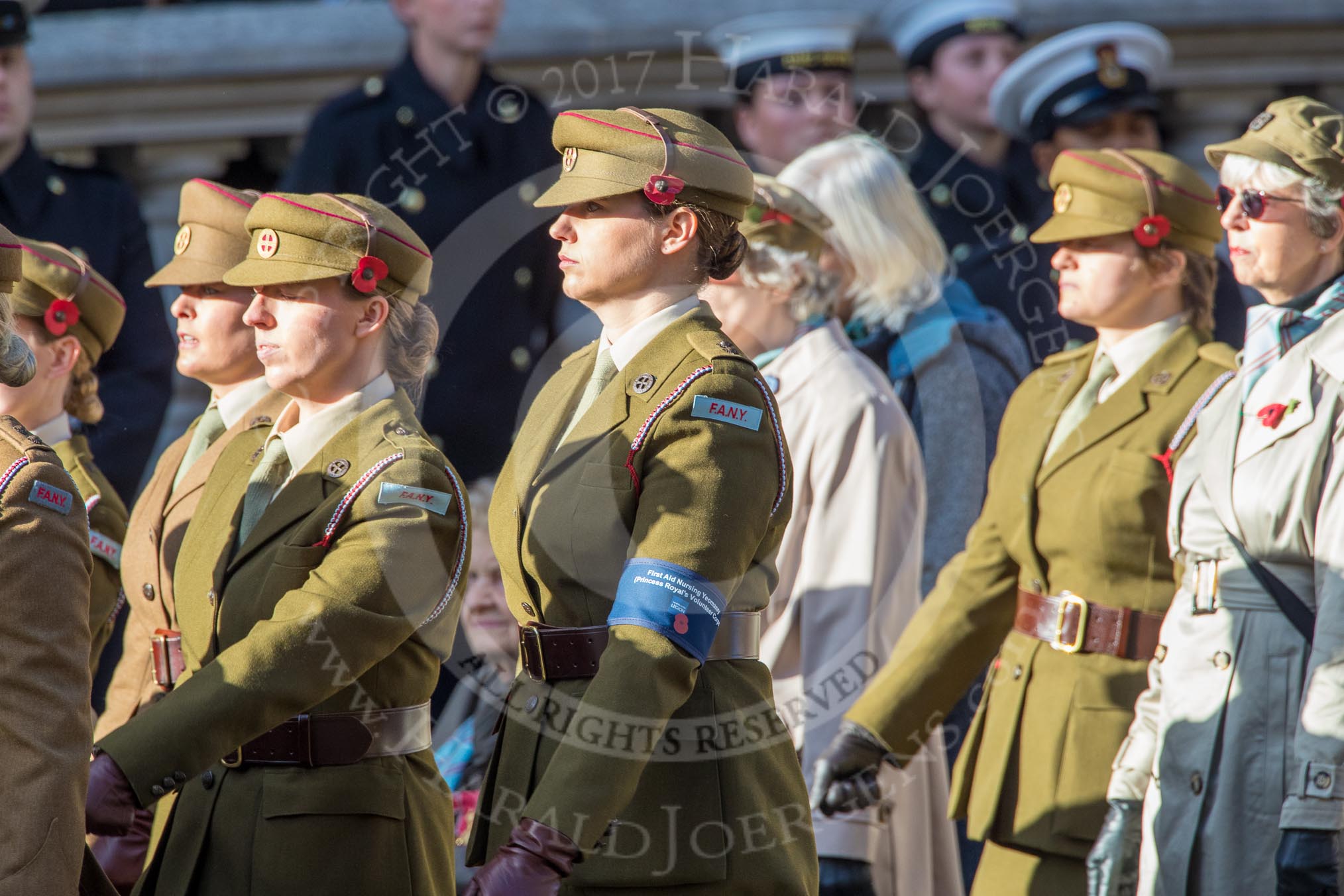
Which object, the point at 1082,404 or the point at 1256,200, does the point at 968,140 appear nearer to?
the point at 1082,404

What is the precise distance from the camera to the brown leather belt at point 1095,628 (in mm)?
4031

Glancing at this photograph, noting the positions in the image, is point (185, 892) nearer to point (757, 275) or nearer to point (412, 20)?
point (757, 275)

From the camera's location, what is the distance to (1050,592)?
4188 mm

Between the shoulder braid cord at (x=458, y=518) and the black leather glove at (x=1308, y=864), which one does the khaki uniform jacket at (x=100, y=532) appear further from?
the black leather glove at (x=1308, y=864)

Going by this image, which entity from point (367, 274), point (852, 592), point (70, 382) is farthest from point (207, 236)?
point (852, 592)

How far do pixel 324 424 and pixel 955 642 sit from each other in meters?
1.66

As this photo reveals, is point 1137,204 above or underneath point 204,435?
above

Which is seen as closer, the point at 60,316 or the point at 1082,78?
the point at 60,316

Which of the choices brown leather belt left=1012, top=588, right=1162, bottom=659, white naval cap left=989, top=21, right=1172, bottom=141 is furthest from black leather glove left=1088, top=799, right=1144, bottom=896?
white naval cap left=989, top=21, right=1172, bottom=141

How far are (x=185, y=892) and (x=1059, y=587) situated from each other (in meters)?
1.94

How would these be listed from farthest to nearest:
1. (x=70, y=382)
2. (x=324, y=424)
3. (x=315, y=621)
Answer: (x=70, y=382), (x=324, y=424), (x=315, y=621)

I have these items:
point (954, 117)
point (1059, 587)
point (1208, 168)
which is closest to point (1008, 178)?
point (954, 117)

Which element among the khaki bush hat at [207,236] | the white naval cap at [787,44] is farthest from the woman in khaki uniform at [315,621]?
the white naval cap at [787,44]

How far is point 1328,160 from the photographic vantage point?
3758 millimetres
